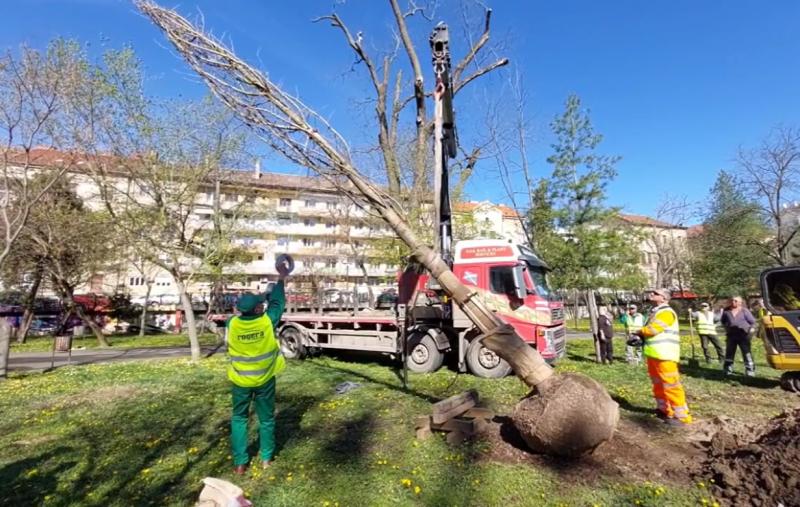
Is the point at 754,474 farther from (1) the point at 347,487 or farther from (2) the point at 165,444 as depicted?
(2) the point at 165,444

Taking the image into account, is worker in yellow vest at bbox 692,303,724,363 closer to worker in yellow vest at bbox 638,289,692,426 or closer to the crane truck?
the crane truck

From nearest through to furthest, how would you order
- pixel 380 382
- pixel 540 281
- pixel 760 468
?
pixel 760 468, pixel 380 382, pixel 540 281

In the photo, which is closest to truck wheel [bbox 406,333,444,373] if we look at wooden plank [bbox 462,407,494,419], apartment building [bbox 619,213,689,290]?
wooden plank [bbox 462,407,494,419]

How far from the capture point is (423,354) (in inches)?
418

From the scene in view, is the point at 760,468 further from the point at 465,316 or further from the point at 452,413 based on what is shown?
the point at 465,316

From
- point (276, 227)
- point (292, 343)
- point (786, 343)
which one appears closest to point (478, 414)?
point (786, 343)

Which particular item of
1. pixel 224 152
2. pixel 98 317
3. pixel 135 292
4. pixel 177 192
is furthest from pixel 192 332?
pixel 135 292

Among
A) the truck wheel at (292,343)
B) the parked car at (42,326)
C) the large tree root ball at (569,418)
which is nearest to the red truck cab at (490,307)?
the truck wheel at (292,343)

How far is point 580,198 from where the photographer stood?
12711mm

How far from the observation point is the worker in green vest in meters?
4.61

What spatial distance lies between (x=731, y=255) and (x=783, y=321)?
25873 mm

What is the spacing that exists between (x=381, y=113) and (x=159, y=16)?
9669mm

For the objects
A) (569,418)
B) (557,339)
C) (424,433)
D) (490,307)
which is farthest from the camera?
(557,339)

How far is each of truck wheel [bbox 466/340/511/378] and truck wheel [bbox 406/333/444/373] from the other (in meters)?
0.82
